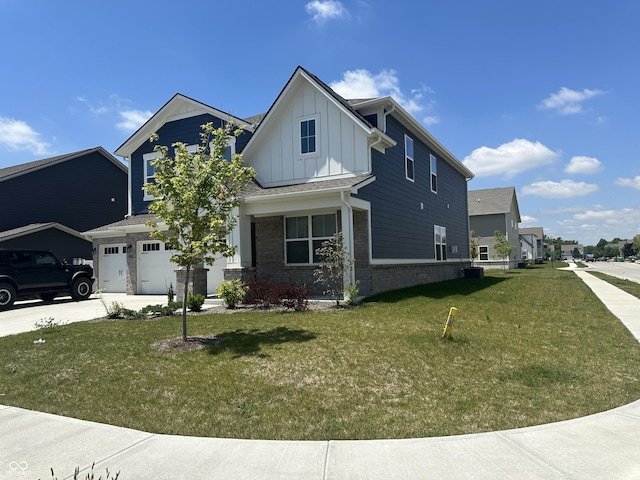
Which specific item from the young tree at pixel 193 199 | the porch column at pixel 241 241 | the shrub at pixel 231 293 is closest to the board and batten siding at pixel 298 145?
the porch column at pixel 241 241

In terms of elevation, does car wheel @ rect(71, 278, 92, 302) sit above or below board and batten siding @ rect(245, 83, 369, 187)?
below

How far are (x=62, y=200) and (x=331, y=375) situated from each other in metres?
24.8

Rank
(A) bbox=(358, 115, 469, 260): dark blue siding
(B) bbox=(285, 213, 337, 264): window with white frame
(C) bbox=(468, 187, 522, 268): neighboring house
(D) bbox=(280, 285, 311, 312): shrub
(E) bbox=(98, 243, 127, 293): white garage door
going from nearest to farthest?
(D) bbox=(280, 285, 311, 312): shrub
(B) bbox=(285, 213, 337, 264): window with white frame
(A) bbox=(358, 115, 469, 260): dark blue siding
(E) bbox=(98, 243, 127, 293): white garage door
(C) bbox=(468, 187, 522, 268): neighboring house

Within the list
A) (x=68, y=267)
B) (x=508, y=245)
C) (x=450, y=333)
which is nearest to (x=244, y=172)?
(x=450, y=333)

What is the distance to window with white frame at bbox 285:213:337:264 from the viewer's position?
14.7m

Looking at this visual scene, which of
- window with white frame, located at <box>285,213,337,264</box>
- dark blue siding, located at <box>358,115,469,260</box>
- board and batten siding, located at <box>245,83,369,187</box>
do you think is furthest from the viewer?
dark blue siding, located at <box>358,115,469,260</box>

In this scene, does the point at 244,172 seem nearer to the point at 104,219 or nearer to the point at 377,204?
the point at 377,204

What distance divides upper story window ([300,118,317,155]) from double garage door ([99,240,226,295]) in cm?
543

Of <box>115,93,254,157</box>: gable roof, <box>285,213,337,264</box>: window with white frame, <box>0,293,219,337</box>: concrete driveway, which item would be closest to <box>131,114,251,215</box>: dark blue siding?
<box>115,93,254,157</box>: gable roof

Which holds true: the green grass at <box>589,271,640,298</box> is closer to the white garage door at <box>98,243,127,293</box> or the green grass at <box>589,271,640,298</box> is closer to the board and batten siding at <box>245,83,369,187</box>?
the board and batten siding at <box>245,83,369,187</box>

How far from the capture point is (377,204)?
1497 centimetres

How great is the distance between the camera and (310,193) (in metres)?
12.8

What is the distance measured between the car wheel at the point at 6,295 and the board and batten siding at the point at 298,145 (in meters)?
9.20

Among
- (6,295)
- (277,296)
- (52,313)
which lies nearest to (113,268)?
(6,295)
